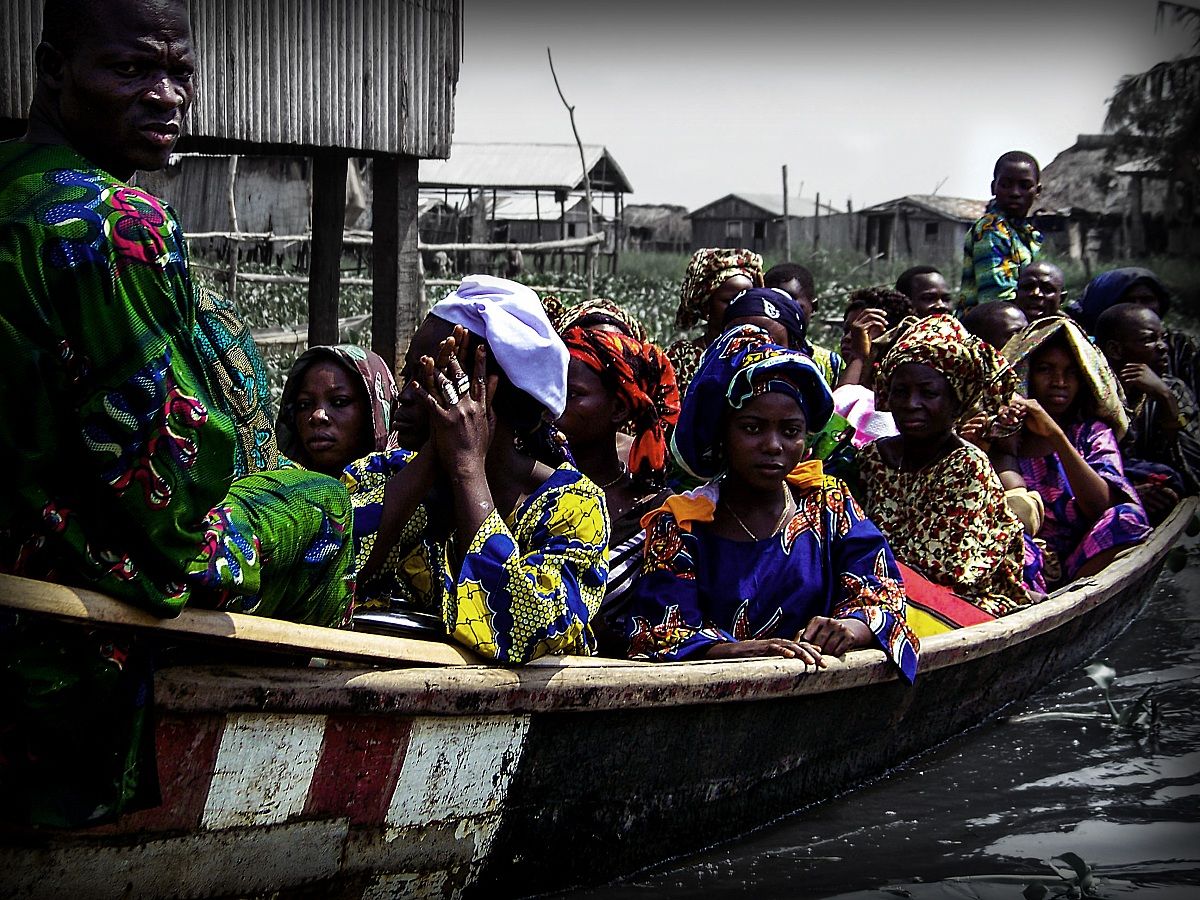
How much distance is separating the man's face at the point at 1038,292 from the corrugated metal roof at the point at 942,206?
30584 millimetres

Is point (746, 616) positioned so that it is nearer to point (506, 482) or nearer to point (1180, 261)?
point (506, 482)

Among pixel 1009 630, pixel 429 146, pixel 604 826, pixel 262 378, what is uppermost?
pixel 429 146

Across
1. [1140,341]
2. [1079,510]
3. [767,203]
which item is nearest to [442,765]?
[1079,510]

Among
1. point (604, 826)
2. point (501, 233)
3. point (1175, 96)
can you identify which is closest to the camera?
point (604, 826)

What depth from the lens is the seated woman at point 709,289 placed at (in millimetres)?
5754

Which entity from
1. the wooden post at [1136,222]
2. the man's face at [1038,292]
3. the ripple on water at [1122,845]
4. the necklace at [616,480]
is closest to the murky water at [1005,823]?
the ripple on water at [1122,845]

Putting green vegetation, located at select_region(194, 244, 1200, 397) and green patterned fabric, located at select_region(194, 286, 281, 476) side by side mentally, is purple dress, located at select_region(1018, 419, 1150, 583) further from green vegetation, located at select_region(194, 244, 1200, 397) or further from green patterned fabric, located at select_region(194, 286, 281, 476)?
green patterned fabric, located at select_region(194, 286, 281, 476)

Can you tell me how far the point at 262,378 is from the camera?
2805 millimetres

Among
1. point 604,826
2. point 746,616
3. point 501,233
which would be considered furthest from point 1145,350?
point 501,233

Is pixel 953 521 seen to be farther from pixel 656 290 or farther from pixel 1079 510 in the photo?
pixel 656 290

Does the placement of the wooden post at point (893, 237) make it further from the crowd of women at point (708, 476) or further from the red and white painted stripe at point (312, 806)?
the red and white painted stripe at point (312, 806)

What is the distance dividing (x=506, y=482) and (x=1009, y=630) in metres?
2.26

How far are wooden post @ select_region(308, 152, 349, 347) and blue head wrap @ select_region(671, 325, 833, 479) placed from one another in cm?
550

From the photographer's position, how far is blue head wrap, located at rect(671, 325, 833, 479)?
342 cm
